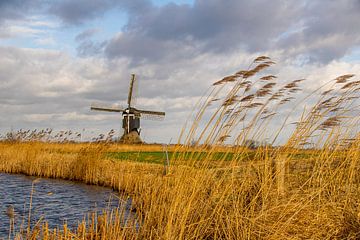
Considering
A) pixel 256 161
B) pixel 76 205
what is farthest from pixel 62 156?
pixel 256 161

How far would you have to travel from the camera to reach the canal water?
28.5 ft

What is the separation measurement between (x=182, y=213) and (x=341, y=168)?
2.13 meters

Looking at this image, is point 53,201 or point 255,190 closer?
point 255,190

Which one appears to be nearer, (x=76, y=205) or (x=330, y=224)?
(x=330, y=224)

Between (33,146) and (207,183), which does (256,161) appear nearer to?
(207,183)

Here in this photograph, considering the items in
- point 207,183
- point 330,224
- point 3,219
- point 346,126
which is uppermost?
point 346,126

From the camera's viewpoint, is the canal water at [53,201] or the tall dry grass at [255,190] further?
the canal water at [53,201]

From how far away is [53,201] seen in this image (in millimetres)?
11266

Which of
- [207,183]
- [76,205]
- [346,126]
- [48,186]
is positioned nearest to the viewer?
[207,183]

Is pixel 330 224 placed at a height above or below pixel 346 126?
below

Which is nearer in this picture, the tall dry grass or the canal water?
the tall dry grass

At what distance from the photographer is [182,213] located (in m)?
4.39

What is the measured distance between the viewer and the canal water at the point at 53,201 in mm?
8688

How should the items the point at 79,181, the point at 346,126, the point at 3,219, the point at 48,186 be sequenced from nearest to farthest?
the point at 346,126, the point at 3,219, the point at 48,186, the point at 79,181
